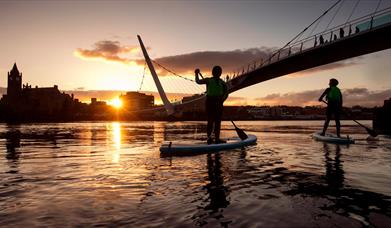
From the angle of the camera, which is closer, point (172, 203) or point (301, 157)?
point (172, 203)

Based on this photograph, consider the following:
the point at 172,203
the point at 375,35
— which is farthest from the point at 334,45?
the point at 172,203

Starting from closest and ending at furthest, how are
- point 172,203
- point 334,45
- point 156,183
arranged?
point 172,203 < point 156,183 < point 334,45

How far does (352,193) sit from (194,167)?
347cm

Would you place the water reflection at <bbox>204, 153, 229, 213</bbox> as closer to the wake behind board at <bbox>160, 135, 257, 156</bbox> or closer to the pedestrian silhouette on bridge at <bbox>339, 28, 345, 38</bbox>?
the wake behind board at <bbox>160, 135, 257, 156</bbox>

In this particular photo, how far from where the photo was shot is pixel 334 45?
135 feet

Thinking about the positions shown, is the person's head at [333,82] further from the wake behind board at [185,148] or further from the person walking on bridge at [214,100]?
the wake behind board at [185,148]

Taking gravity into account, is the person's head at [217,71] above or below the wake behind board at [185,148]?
above

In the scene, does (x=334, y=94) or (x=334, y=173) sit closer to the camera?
(x=334, y=173)

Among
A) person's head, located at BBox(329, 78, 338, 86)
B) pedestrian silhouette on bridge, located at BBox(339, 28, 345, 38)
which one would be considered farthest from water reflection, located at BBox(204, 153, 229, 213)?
pedestrian silhouette on bridge, located at BBox(339, 28, 345, 38)

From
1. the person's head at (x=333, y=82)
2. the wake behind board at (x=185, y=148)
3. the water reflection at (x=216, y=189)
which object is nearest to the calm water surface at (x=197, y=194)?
the water reflection at (x=216, y=189)

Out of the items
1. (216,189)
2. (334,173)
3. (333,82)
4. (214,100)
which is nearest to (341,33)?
(333,82)

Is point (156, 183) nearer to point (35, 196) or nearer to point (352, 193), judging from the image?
point (35, 196)

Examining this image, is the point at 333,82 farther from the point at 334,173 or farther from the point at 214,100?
the point at 334,173

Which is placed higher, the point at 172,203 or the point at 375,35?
the point at 375,35
